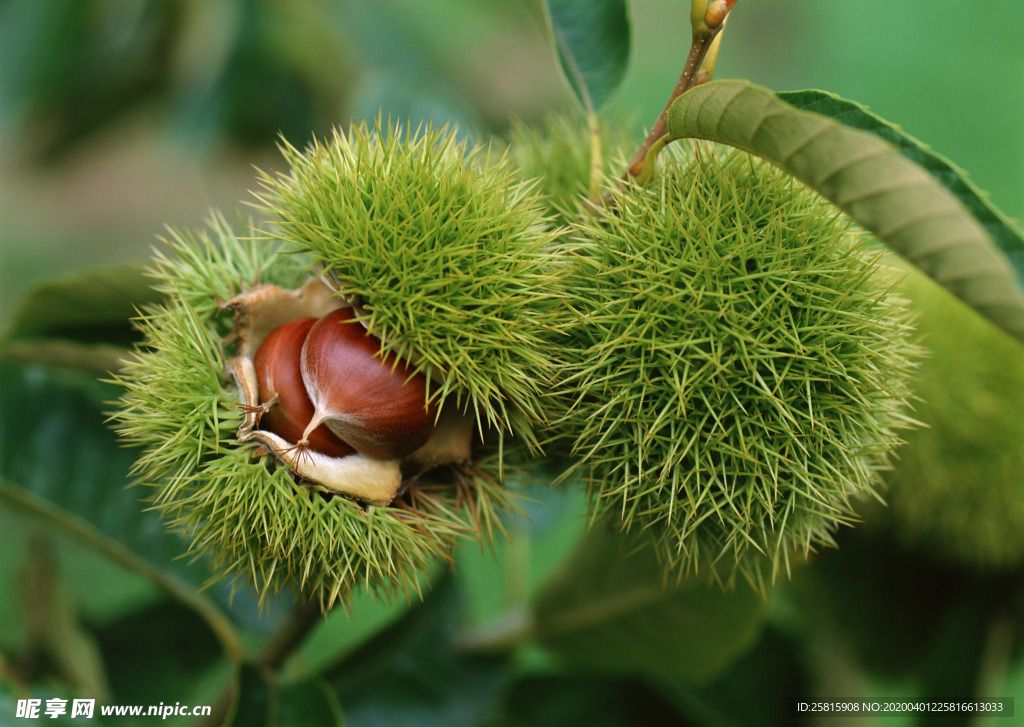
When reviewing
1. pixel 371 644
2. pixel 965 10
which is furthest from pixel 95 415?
pixel 965 10

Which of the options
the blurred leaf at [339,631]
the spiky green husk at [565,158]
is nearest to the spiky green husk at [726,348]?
the spiky green husk at [565,158]

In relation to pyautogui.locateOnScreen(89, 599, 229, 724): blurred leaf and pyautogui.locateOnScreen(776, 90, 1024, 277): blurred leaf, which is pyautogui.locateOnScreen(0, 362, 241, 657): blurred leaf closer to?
pyautogui.locateOnScreen(89, 599, 229, 724): blurred leaf

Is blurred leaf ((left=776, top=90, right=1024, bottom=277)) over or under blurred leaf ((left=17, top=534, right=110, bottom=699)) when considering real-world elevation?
over

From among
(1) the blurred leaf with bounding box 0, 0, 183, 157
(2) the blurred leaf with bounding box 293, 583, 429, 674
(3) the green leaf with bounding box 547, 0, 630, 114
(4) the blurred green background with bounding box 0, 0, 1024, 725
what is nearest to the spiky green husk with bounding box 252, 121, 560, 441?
(3) the green leaf with bounding box 547, 0, 630, 114

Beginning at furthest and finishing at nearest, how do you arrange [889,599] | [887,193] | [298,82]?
1. [298,82]
2. [889,599]
3. [887,193]

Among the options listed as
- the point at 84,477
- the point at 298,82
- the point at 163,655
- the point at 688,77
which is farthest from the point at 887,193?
the point at 298,82

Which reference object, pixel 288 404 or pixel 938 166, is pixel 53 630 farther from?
pixel 938 166

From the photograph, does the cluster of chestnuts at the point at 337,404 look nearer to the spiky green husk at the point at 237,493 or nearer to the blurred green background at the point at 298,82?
the spiky green husk at the point at 237,493
